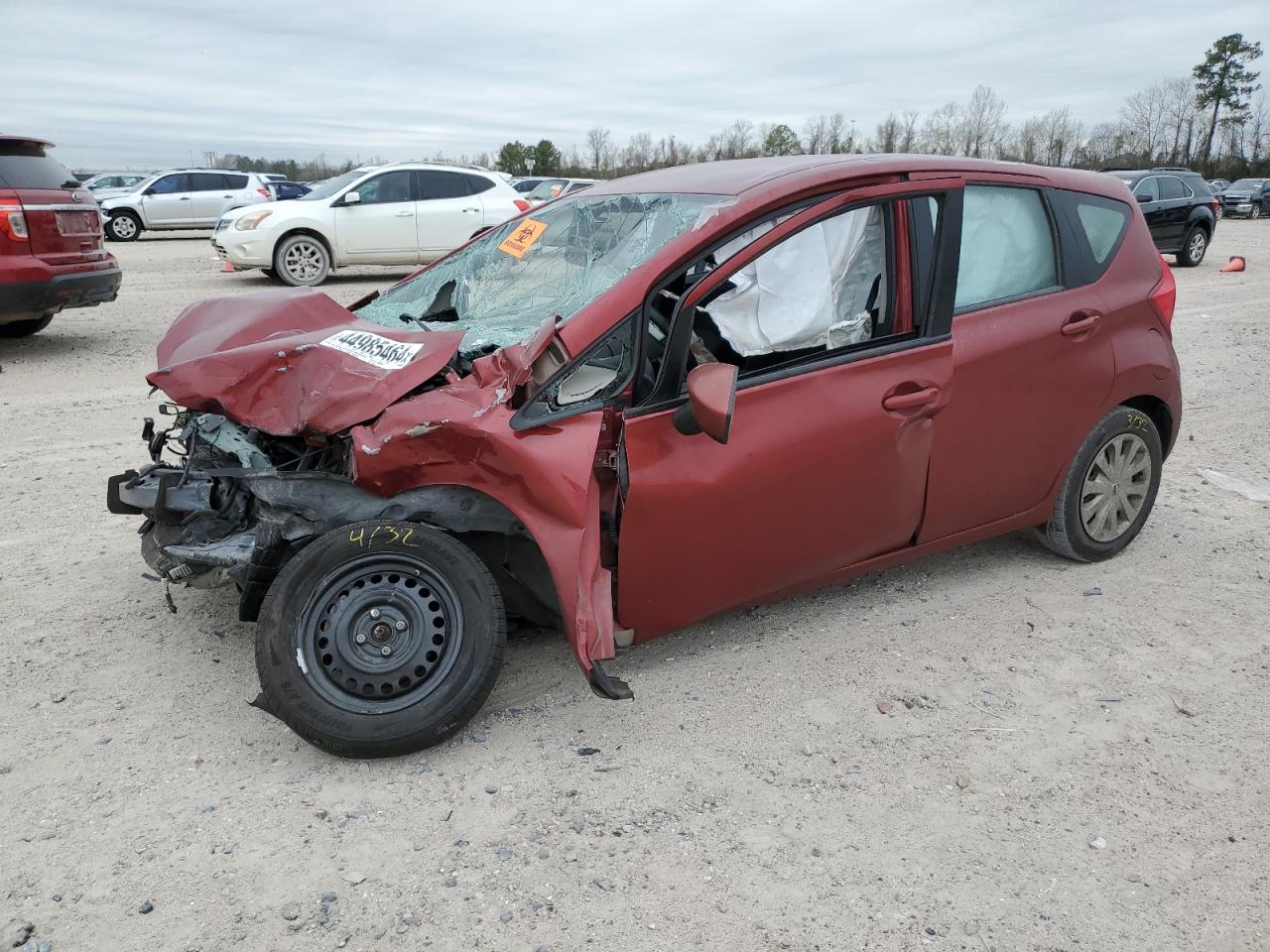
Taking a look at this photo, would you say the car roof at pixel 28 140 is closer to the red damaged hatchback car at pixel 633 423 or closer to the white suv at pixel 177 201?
the red damaged hatchback car at pixel 633 423

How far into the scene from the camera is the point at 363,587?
3.02 metres

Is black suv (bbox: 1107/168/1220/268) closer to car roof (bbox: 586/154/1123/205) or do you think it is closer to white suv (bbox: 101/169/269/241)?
car roof (bbox: 586/154/1123/205)

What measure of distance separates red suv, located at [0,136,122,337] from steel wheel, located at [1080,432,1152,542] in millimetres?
8139

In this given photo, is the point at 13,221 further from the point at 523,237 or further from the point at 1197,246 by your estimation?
the point at 1197,246

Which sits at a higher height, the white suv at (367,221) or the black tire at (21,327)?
the white suv at (367,221)

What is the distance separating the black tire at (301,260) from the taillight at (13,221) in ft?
18.3

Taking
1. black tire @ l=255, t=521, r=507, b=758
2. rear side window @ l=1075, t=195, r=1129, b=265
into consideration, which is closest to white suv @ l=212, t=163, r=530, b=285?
rear side window @ l=1075, t=195, r=1129, b=265

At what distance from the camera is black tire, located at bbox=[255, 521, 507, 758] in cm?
290

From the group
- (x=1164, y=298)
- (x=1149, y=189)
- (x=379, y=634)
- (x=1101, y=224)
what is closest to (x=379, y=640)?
(x=379, y=634)

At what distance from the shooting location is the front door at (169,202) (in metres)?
23.4

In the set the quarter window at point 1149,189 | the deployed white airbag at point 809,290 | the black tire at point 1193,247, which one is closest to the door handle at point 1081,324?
the deployed white airbag at point 809,290

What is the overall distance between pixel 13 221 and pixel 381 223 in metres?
6.36

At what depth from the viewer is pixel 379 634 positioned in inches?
117

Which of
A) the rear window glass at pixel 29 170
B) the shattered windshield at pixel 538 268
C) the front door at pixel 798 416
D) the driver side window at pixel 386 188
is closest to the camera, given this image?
the front door at pixel 798 416
